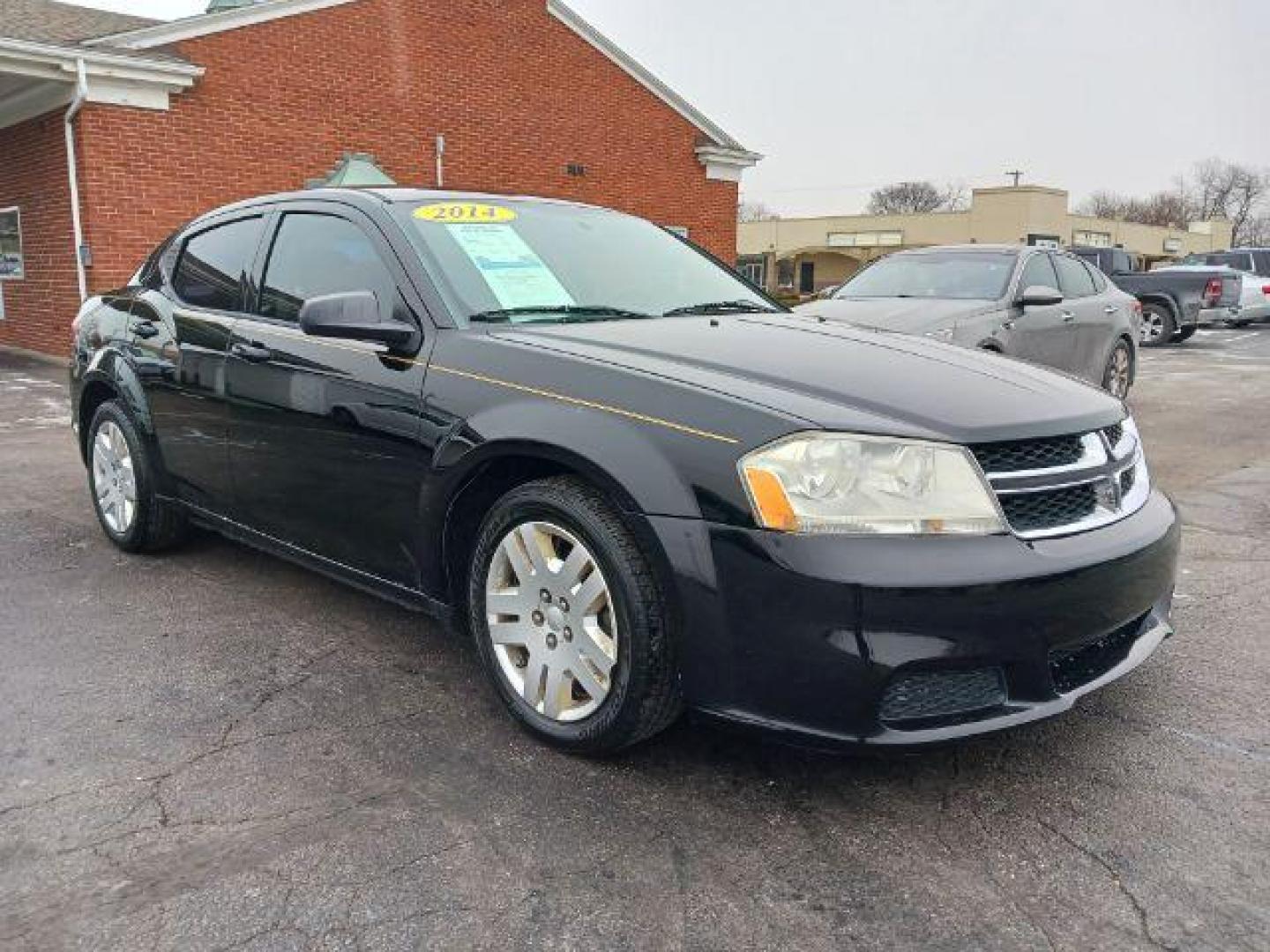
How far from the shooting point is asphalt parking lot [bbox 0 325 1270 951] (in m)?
2.18

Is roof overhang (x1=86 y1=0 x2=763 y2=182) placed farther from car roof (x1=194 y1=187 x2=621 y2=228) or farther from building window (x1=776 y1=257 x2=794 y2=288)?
building window (x1=776 y1=257 x2=794 y2=288)

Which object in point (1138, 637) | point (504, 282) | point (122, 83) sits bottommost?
point (1138, 637)

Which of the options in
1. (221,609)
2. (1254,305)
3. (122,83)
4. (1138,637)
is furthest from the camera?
(1254,305)

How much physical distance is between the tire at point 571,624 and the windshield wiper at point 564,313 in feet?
2.06

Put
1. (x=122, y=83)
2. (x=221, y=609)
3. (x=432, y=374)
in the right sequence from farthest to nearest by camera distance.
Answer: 1. (x=122, y=83)
2. (x=221, y=609)
3. (x=432, y=374)

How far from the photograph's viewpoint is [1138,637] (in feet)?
9.33

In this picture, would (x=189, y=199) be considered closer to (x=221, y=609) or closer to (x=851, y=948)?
(x=221, y=609)

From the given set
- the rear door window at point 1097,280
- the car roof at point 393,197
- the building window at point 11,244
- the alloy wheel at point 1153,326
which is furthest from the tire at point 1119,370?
the building window at point 11,244

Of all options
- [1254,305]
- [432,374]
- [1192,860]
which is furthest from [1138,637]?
[1254,305]

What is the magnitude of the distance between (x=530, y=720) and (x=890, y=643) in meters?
1.08

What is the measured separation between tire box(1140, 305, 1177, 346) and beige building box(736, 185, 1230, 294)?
25.2 m

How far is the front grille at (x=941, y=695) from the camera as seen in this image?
7.86 ft

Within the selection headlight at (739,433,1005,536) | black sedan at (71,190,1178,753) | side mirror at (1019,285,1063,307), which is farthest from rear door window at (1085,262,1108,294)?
headlight at (739,433,1005,536)

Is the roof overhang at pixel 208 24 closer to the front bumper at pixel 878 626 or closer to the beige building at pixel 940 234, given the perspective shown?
the front bumper at pixel 878 626
